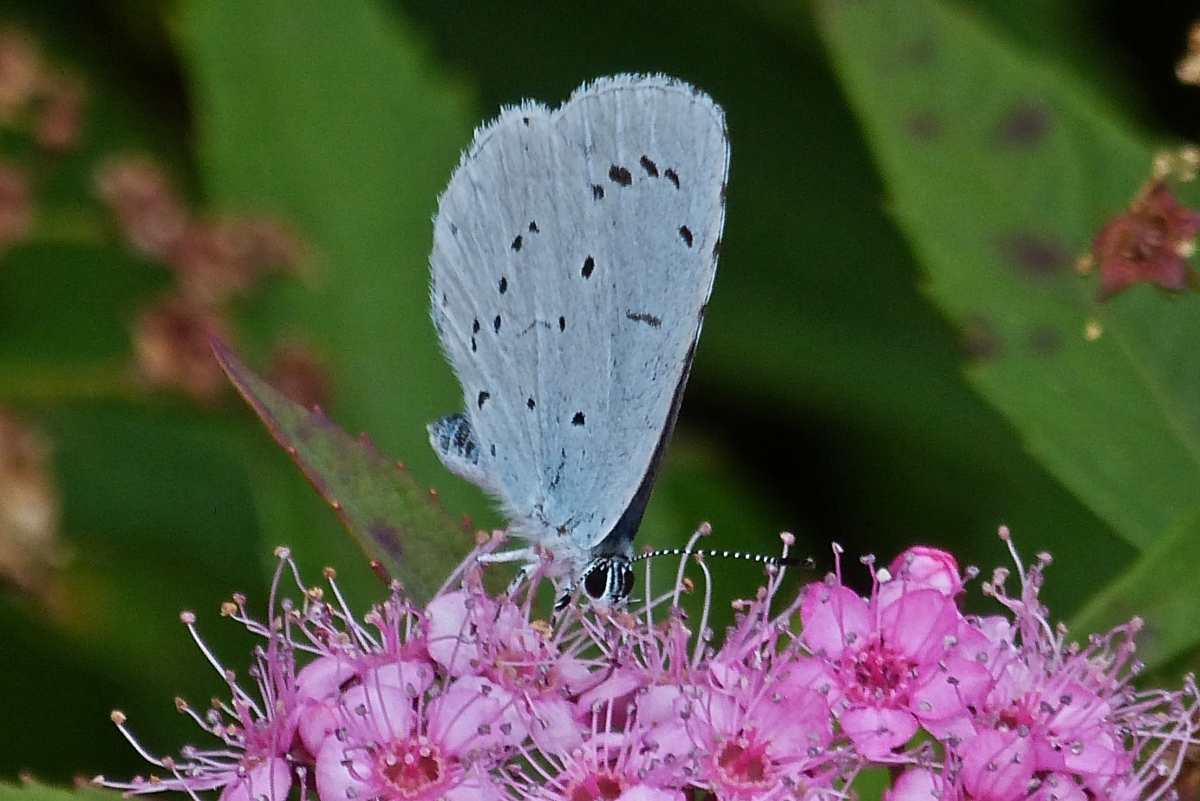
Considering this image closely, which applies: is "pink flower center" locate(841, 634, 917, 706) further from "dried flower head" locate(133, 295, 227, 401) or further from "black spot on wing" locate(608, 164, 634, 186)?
"dried flower head" locate(133, 295, 227, 401)

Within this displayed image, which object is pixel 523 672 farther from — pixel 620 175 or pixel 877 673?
pixel 620 175

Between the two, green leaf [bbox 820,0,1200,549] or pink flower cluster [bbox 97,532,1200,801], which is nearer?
pink flower cluster [bbox 97,532,1200,801]

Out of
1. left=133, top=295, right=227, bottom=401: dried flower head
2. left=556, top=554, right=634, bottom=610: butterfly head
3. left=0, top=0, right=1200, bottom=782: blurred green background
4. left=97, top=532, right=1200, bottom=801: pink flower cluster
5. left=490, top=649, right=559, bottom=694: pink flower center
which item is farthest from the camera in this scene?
left=133, top=295, right=227, bottom=401: dried flower head

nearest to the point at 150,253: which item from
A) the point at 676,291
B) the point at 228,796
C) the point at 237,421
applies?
the point at 237,421

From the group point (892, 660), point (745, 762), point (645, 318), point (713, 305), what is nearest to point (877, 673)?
point (892, 660)

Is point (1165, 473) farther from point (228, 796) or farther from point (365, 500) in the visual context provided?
point (228, 796)

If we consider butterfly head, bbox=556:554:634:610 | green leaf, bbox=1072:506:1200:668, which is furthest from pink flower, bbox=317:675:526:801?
green leaf, bbox=1072:506:1200:668
